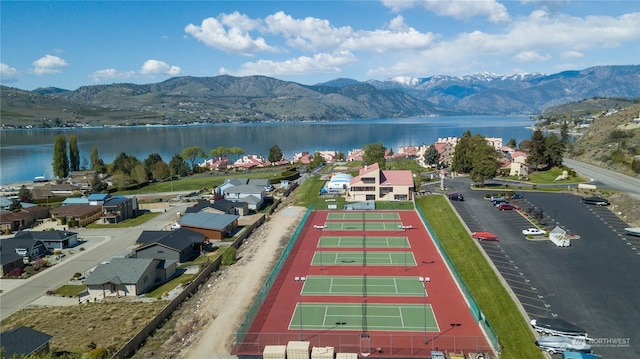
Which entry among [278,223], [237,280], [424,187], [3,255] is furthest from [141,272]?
[424,187]

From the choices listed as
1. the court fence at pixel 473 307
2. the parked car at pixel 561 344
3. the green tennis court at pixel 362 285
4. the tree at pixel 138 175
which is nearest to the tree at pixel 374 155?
the tree at pixel 138 175

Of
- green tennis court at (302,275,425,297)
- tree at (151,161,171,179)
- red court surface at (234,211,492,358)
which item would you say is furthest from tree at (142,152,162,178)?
green tennis court at (302,275,425,297)

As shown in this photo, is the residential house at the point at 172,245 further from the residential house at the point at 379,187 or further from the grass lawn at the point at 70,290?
the residential house at the point at 379,187

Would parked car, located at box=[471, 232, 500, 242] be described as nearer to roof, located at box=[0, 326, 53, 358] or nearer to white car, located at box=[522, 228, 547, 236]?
white car, located at box=[522, 228, 547, 236]

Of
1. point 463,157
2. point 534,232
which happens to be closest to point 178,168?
point 463,157

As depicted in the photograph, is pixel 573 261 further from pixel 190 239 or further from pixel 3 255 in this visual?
pixel 3 255

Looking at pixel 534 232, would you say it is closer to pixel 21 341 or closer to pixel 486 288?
pixel 486 288
